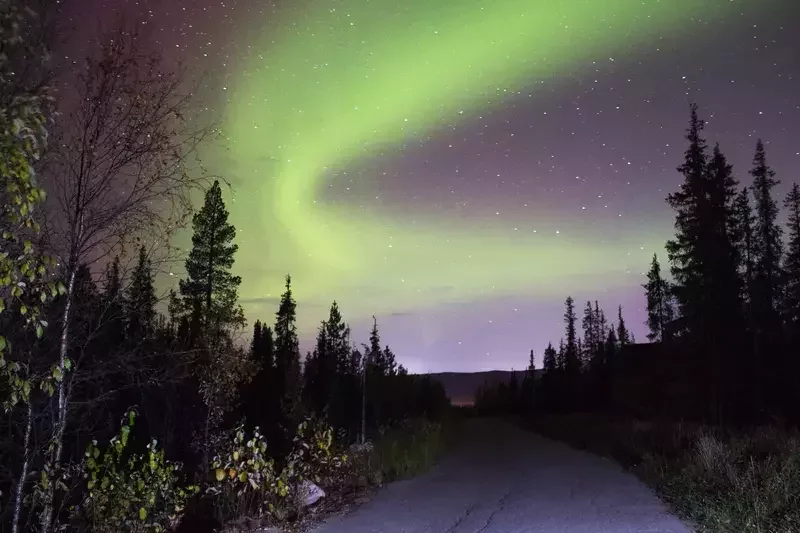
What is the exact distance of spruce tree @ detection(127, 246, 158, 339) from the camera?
231 inches

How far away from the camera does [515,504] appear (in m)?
10.6

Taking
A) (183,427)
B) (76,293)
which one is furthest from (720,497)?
(183,427)

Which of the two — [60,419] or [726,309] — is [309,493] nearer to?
[60,419]

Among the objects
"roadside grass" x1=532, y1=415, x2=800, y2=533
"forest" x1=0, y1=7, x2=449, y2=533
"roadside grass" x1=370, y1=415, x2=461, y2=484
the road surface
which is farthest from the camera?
"roadside grass" x1=370, y1=415, x2=461, y2=484

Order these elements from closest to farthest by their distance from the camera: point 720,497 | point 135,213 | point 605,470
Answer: point 135,213
point 720,497
point 605,470

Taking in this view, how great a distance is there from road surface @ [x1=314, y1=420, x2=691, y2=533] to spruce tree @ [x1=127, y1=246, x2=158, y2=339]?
4.40m

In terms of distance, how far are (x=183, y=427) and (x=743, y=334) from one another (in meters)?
27.9

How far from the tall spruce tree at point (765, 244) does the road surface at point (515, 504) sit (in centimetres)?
2721

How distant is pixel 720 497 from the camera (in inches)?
347

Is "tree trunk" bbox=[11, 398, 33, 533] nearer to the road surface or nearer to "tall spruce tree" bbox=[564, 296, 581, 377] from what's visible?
the road surface

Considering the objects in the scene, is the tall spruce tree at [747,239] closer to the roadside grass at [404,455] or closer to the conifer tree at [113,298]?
the roadside grass at [404,455]

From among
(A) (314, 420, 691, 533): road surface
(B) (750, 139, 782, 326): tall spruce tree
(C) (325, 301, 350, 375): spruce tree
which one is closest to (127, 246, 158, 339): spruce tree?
(A) (314, 420, 691, 533): road surface

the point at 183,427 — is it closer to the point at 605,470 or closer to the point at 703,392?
the point at 605,470

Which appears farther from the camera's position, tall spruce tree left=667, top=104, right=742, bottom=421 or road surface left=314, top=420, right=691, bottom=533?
tall spruce tree left=667, top=104, right=742, bottom=421
